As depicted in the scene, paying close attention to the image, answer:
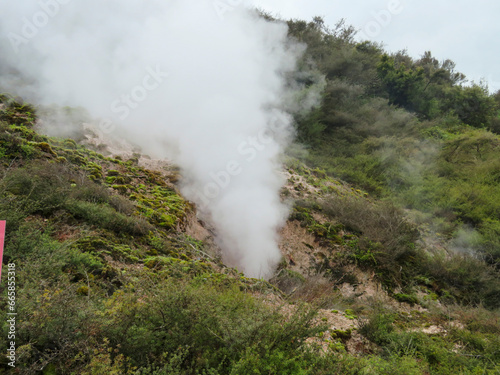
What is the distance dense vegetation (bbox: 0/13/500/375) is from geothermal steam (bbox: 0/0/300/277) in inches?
38.6

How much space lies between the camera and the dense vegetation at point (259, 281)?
5.97 feet

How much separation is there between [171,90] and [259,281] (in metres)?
6.08

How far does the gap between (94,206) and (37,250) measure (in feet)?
3.95

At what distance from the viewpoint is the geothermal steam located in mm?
6359

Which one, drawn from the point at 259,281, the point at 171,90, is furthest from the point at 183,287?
the point at 171,90

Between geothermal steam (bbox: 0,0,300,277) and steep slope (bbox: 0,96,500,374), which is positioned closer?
steep slope (bbox: 0,96,500,374)

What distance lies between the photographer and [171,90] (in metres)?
7.74

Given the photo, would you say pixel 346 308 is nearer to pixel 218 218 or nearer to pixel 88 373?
pixel 218 218

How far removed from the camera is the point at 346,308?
4.18m

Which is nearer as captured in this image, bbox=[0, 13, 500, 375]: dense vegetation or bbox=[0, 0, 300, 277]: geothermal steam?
bbox=[0, 13, 500, 375]: dense vegetation

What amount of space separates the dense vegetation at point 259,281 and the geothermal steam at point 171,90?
98cm

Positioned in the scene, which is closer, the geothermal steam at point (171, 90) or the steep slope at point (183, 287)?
the steep slope at point (183, 287)

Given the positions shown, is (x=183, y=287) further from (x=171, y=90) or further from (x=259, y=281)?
(x=171, y=90)

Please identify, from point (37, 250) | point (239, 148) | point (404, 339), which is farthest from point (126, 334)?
point (239, 148)
